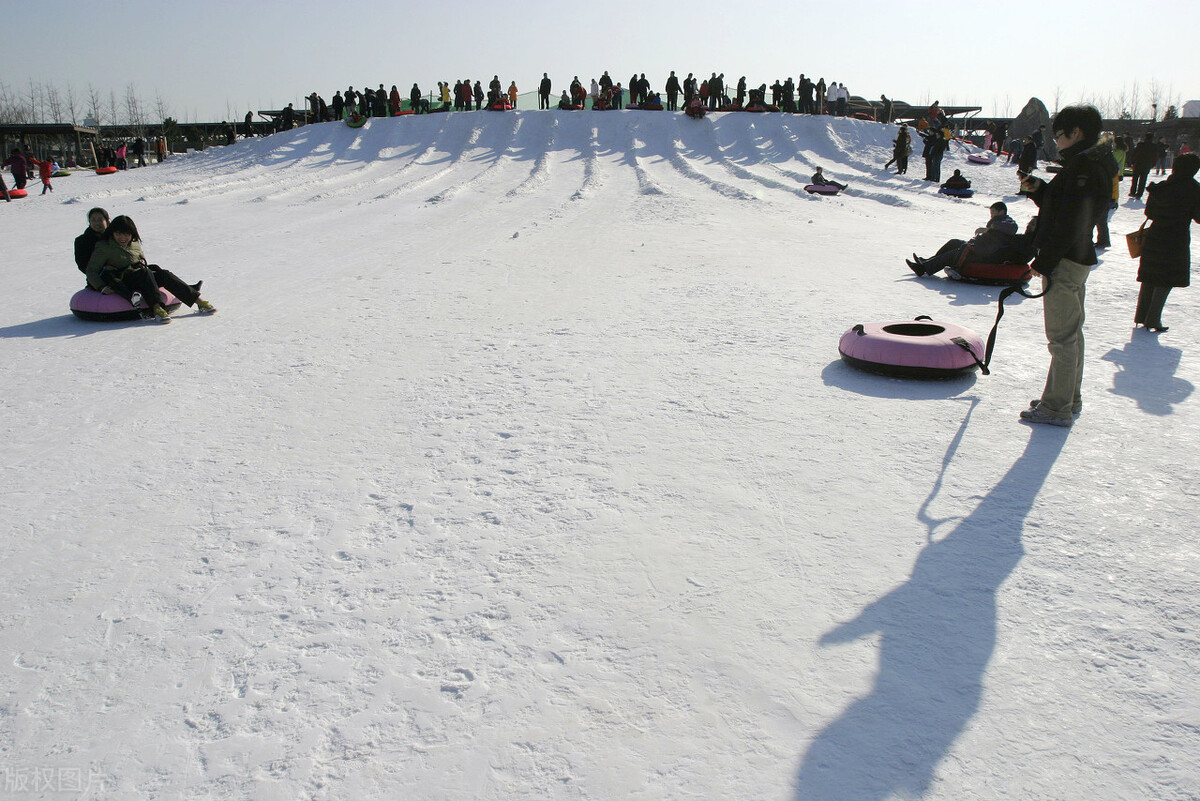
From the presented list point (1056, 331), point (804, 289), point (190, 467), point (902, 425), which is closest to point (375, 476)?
point (190, 467)

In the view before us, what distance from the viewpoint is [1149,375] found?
197 inches

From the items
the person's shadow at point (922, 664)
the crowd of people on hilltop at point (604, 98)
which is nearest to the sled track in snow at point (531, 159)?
the crowd of people on hilltop at point (604, 98)

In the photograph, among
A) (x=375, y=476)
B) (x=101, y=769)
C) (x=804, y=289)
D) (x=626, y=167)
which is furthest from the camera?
(x=626, y=167)

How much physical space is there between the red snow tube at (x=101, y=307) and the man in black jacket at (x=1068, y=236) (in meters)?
6.73

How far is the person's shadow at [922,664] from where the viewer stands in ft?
6.24

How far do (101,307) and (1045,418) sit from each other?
7123 millimetres

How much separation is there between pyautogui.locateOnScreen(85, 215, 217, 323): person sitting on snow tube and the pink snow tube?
5554 millimetres

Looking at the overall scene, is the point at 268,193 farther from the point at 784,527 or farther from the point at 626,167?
the point at 784,527

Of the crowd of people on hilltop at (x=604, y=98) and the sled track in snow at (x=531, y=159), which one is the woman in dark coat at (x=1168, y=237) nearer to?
Result: the sled track in snow at (x=531, y=159)

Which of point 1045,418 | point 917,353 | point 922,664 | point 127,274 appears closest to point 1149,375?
point 1045,418

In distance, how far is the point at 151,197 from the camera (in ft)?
56.7

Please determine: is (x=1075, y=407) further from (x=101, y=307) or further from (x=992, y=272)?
(x=101, y=307)

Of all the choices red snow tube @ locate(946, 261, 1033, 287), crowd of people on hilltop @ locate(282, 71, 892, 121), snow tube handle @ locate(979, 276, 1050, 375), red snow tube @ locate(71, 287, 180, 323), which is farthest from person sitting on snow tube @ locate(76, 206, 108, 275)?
crowd of people on hilltop @ locate(282, 71, 892, 121)

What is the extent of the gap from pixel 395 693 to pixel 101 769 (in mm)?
740
